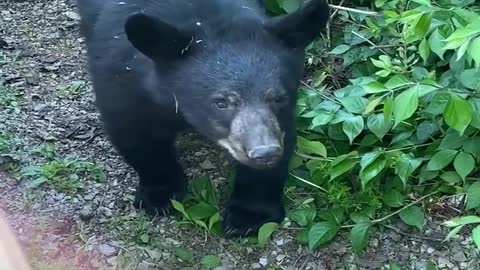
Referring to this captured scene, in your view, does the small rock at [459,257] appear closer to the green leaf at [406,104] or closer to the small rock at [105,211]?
the green leaf at [406,104]

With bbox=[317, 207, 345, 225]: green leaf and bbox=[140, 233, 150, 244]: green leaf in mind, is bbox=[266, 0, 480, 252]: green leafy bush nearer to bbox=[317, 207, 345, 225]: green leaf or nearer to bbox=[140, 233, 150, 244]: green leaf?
bbox=[317, 207, 345, 225]: green leaf

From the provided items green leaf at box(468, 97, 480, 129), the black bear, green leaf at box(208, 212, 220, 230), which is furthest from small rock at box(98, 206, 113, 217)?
green leaf at box(468, 97, 480, 129)

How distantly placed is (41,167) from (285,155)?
1265 mm

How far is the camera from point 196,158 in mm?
4824

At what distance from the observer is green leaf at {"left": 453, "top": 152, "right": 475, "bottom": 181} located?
413 centimetres

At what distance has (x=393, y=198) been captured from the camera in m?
4.30

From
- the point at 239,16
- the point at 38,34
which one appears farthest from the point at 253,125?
the point at 38,34

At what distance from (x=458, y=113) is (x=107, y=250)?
1.60m

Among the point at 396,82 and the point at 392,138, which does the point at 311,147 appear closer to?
the point at 392,138

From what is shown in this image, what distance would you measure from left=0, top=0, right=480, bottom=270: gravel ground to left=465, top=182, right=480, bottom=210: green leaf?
0.15 meters

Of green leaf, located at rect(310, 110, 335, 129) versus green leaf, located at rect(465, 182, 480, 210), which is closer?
green leaf, located at rect(465, 182, 480, 210)

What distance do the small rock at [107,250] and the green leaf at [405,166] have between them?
4.15ft

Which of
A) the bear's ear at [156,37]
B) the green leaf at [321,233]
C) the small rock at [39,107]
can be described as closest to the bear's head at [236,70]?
the bear's ear at [156,37]

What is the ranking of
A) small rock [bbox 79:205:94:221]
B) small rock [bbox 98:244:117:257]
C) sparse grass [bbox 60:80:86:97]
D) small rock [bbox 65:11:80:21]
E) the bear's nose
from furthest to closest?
small rock [bbox 65:11:80:21] → sparse grass [bbox 60:80:86:97] → small rock [bbox 79:205:94:221] → small rock [bbox 98:244:117:257] → the bear's nose
